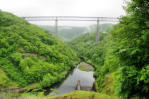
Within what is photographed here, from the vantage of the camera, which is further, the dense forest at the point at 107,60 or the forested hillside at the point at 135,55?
the dense forest at the point at 107,60

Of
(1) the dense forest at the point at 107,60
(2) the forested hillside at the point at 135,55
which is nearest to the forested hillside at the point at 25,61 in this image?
(1) the dense forest at the point at 107,60

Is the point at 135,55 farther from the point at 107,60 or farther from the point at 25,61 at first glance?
the point at 25,61

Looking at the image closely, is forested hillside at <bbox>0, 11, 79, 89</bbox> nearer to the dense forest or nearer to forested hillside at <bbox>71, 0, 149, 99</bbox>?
the dense forest

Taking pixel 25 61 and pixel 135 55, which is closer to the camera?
pixel 135 55

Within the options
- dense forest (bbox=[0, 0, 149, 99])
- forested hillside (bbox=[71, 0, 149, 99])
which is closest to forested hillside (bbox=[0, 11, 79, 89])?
dense forest (bbox=[0, 0, 149, 99])

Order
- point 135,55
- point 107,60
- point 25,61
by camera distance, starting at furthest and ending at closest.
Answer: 1. point 25,61
2. point 107,60
3. point 135,55

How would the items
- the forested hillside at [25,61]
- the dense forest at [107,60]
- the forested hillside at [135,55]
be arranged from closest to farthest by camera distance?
the forested hillside at [135,55] → the dense forest at [107,60] → the forested hillside at [25,61]

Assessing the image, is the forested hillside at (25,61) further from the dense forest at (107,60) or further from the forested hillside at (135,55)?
the forested hillside at (135,55)

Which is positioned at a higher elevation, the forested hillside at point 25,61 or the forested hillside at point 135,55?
the forested hillside at point 135,55

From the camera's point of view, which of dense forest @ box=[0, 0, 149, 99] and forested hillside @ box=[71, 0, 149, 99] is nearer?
forested hillside @ box=[71, 0, 149, 99]

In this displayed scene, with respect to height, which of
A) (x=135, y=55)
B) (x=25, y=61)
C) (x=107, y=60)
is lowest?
(x=25, y=61)

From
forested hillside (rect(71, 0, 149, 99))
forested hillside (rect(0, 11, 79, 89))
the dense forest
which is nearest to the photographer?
forested hillside (rect(71, 0, 149, 99))

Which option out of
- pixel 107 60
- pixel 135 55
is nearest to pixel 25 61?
pixel 107 60

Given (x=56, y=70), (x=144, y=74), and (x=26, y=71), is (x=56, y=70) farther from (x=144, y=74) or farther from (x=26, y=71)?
(x=144, y=74)
